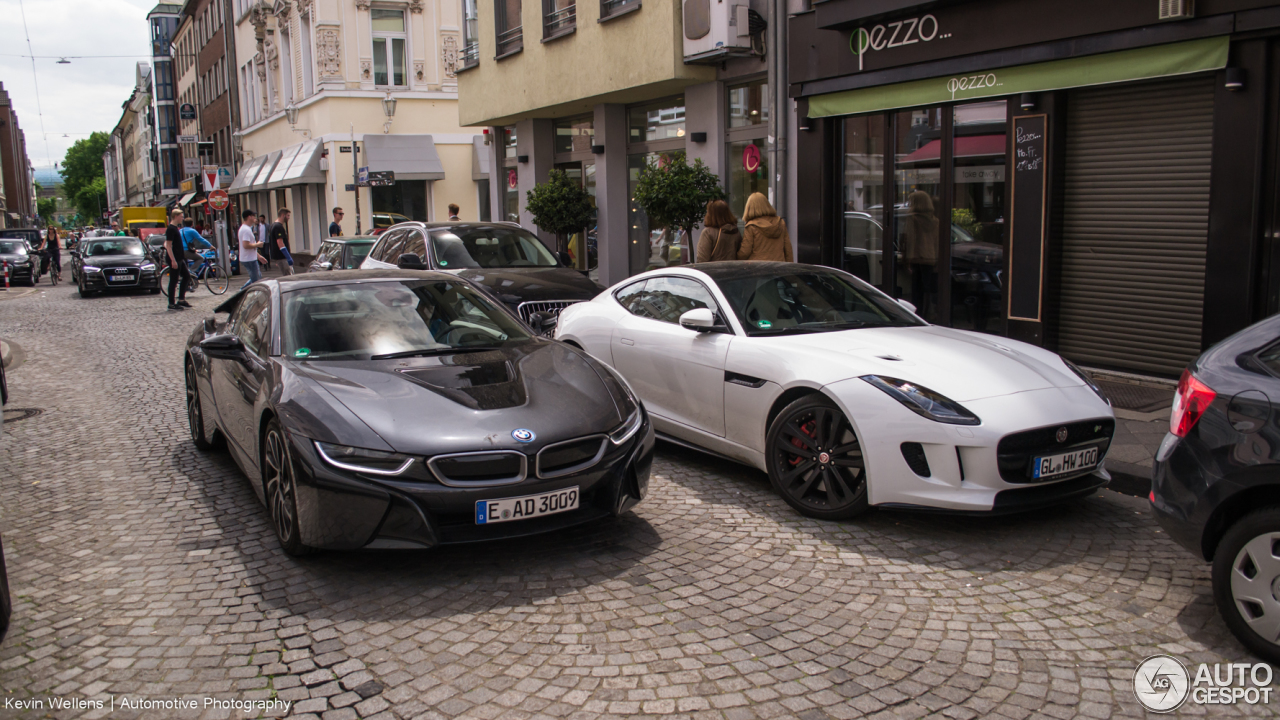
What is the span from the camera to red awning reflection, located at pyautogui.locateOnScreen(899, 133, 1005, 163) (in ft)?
34.4

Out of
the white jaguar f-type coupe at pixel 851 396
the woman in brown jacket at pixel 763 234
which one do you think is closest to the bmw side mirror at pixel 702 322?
the white jaguar f-type coupe at pixel 851 396

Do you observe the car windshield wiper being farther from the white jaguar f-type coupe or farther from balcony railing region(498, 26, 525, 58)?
balcony railing region(498, 26, 525, 58)

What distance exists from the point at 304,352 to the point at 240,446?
0.79 metres

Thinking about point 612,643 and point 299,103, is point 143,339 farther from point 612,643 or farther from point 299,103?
point 299,103

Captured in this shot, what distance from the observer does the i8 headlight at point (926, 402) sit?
4.85m

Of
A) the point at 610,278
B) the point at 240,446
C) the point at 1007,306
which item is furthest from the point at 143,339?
the point at 1007,306

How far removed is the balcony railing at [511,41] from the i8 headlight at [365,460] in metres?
16.2

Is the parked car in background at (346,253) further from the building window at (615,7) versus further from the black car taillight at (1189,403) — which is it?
the black car taillight at (1189,403)

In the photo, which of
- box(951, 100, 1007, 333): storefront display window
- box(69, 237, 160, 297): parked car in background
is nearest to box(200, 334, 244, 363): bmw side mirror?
box(951, 100, 1007, 333): storefront display window

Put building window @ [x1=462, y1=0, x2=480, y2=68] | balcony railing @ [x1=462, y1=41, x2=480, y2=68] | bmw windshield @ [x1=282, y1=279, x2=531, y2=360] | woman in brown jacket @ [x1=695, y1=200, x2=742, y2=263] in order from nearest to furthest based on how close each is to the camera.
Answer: bmw windshield @ [x1=282, y1=279, x2=531, y2=360] < woman in brown jacket @ [x1=695, y1=200, x2=742, y2=263] < balcony railing @ [x1=462, y1=41, x2=480, y2=68] < building window @ [x1=462, y1=0, x2=480, y2=68]

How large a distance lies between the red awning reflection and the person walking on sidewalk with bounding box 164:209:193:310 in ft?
47.8

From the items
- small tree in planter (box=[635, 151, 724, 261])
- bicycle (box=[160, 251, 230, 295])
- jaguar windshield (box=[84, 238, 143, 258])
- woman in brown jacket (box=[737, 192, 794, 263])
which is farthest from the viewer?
jaguar windshield (box=[84, 238, 143, 258])

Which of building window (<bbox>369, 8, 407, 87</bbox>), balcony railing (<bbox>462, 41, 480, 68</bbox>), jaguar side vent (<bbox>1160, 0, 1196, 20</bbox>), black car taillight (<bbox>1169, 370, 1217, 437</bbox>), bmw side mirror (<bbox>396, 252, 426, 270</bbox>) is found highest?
building window (<bbox>369, 8, 407, 87</bbox>)

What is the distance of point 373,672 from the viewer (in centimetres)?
356
